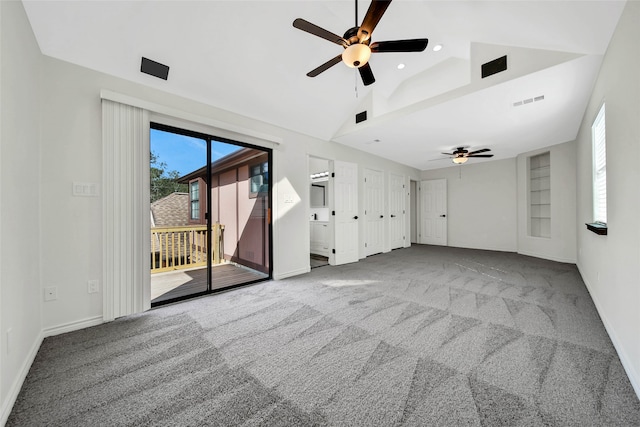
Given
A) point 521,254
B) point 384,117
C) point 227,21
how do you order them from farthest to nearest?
point 521,254, point 384,117, point 227,21

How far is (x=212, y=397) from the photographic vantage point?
143cm

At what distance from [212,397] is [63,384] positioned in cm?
99

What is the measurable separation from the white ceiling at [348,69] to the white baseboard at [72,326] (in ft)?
7.87

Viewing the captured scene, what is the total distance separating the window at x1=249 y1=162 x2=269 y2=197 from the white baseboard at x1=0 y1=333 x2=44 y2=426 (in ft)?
9.67

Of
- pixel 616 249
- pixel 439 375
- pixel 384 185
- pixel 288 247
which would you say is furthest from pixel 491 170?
pixel 439 375

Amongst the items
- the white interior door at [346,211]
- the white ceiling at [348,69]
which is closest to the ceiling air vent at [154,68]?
the white ceiling at [348,69]

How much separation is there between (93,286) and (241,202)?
2.58m

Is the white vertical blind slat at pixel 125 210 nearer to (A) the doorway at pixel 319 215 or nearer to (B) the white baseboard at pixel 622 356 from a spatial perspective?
(A) the doorway at pixel 319 215

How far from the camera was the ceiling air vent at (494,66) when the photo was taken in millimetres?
2792

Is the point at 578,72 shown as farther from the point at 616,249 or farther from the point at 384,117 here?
the point at 384,117

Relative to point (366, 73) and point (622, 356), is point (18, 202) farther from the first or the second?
point (622, 356)

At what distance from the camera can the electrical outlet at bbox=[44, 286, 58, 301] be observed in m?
2.13

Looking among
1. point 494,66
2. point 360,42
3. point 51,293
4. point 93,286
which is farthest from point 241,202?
point 494,66

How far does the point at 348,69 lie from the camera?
3.44m
